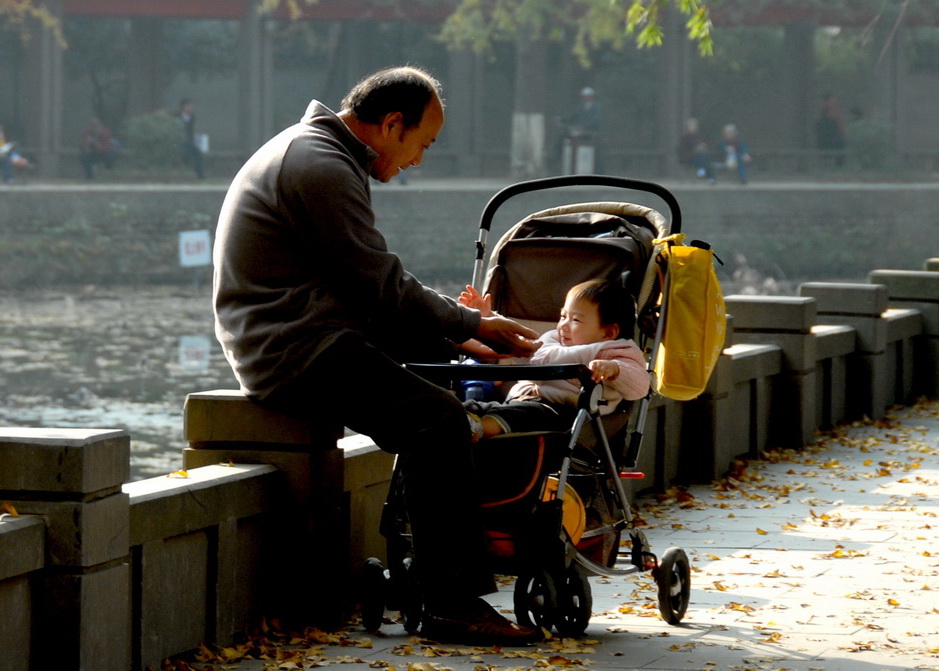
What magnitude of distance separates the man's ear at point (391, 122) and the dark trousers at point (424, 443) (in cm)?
58

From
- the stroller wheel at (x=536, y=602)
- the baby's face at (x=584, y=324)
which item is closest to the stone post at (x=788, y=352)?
the baby's face at (x=584, y=324)

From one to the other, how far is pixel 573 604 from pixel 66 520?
1439 mm

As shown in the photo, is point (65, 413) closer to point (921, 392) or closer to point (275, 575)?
point (921, 392)

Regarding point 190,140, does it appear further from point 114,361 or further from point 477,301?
point 477,301

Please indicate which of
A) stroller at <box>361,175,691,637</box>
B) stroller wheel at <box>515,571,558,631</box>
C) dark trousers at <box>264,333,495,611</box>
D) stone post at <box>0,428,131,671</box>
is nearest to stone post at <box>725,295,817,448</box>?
stroller at <box>361,175,691,637</box>

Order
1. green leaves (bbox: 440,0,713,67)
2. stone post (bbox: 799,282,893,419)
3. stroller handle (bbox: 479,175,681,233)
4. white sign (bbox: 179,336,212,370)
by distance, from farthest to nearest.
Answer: green leaves (bbox: 440,0,713,67), white sign (bbox: 179,336,212,370), stone post (bbox: 799,282,893,419), stroller handle (bbox: 479,175,681,233)

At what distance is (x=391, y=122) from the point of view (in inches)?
179

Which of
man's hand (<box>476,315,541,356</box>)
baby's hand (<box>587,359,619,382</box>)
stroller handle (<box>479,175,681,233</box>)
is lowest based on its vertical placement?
baby's hand (<box>587,359,619,382</box>)

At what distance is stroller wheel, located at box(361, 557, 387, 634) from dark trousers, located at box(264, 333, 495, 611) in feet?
0.82

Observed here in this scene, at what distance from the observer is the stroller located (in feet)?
14.8

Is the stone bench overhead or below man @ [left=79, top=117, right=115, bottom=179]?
below

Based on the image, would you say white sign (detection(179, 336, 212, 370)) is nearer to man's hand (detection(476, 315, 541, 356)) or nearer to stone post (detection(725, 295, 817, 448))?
stone post (detection(725, 295, 817, 448))

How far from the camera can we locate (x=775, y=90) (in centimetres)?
3750

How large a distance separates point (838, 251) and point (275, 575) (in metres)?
28.3
